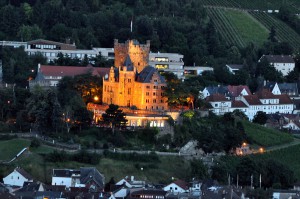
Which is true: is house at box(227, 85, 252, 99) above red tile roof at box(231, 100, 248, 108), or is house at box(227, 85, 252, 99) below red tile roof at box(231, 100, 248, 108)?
above

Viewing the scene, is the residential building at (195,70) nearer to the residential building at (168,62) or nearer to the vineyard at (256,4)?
the residential building at (168,62)

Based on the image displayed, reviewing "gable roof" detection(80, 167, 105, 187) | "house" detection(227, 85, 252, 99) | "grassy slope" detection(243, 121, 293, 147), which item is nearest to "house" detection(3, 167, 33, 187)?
"gable roof" detection(80, 167, 105, 187)

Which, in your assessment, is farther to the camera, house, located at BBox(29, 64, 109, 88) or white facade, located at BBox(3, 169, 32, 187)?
house, located at BBox(29, 64, 109, 88)

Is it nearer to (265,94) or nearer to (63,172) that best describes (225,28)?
(265,94)

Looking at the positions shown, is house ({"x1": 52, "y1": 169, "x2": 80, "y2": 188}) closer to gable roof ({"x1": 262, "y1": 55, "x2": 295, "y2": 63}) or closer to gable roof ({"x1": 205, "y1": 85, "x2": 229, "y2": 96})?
gable roof ({"x1": 205, "y1": 85, "x2": 229, "y2": 96})

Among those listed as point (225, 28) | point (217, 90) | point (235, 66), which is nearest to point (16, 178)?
point (217, 90)
